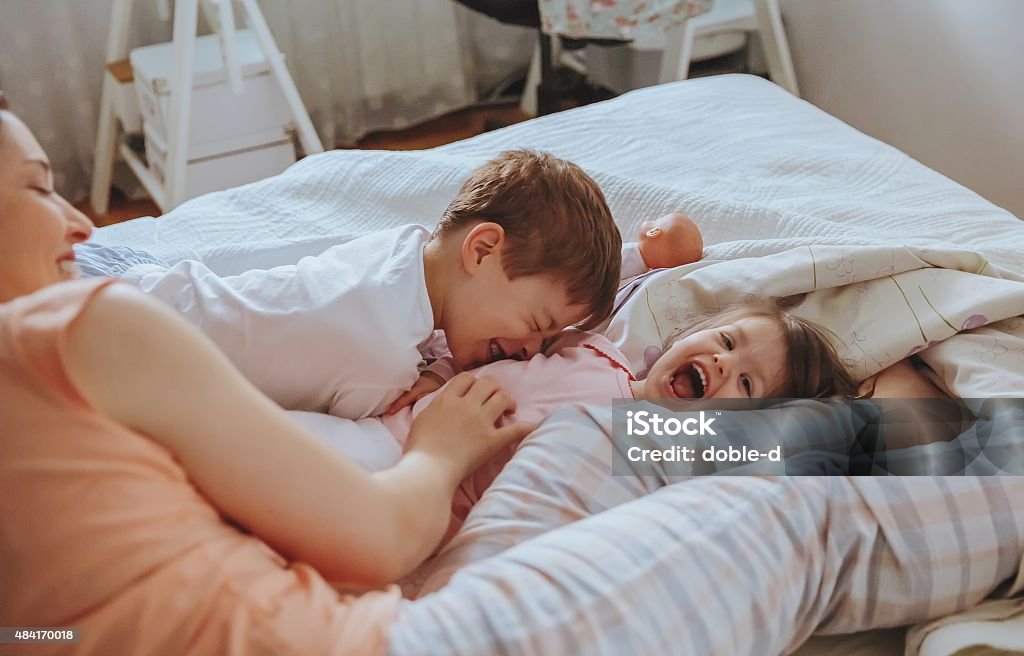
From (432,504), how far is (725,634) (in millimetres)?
257

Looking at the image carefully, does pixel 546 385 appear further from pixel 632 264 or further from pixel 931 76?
pixel 931 76

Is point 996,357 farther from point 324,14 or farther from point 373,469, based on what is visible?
point 324,14

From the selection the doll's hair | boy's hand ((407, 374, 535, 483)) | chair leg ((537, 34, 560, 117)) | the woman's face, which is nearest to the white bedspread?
the doll's hair

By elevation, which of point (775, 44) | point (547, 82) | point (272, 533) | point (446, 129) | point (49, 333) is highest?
point (49, 333)

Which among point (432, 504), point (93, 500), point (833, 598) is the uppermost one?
point (93, 500)

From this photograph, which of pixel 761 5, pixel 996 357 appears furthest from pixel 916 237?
pixel 761 5

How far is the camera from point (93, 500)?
0.65m

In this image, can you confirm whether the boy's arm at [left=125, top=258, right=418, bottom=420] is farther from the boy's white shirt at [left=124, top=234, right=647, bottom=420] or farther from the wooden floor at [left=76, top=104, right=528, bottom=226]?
the wooden floor at [left=76, top=104, right=528, bottom=226]

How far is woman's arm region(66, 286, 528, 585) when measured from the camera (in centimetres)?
65

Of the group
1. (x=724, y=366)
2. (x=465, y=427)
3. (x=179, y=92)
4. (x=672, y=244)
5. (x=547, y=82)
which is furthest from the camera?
(x=547, y=82)

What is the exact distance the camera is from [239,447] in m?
0.69

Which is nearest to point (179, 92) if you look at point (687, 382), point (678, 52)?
point (678, 52)

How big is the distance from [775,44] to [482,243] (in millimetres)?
1910

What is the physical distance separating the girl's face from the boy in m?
0.12
